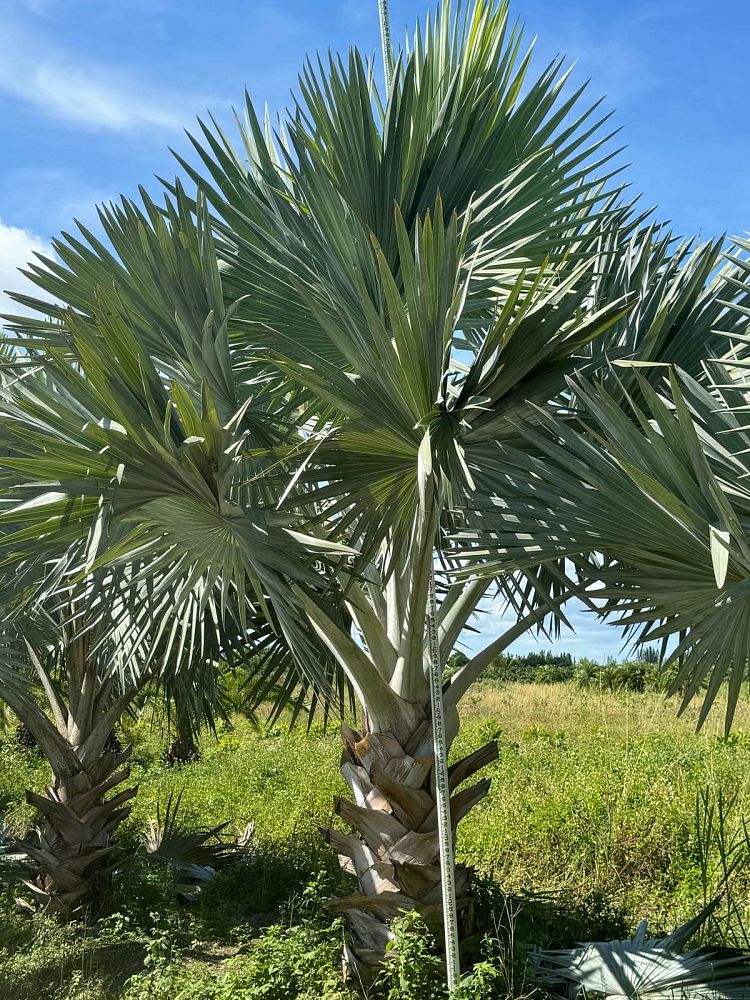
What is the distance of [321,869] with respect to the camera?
7.04 m

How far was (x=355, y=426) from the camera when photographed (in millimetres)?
3043

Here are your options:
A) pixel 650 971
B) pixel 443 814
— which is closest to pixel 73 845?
pixel 443 814

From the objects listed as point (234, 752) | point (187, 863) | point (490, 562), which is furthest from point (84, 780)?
point (234, 752)

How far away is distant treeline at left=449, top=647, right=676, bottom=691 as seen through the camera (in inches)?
696

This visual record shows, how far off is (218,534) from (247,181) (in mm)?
1704

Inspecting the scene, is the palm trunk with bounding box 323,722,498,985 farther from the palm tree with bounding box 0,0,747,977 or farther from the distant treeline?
the distant treeline

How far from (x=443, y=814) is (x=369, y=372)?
1.99 metres

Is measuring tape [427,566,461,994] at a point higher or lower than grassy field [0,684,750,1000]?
higher

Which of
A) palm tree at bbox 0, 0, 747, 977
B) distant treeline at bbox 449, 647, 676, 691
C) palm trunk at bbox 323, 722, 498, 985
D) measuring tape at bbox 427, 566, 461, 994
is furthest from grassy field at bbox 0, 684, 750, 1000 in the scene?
distant treeline at bbox 449, 647, 676, 691

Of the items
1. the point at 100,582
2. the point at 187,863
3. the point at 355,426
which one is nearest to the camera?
the point at 355,426

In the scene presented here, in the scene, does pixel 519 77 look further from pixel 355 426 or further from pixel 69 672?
pixel 69 672

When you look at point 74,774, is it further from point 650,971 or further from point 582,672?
point 582,672

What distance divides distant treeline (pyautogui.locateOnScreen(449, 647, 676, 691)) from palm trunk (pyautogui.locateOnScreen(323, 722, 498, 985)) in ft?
31.7

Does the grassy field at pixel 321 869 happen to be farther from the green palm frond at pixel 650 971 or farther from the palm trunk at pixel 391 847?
the palm trunk at pixel 391 847
